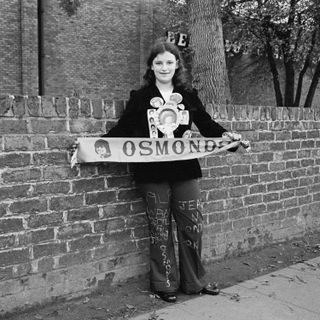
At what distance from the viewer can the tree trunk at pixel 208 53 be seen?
5707 mm

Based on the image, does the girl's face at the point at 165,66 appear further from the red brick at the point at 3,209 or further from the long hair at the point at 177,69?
the red brick at the point at 3,209

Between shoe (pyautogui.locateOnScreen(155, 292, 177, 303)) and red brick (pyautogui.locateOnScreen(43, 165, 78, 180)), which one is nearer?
red brick (pyautogui.locateOnScreen(43, 165, 78, 180))

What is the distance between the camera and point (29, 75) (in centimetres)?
1733

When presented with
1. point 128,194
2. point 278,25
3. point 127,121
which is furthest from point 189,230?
point 278,25

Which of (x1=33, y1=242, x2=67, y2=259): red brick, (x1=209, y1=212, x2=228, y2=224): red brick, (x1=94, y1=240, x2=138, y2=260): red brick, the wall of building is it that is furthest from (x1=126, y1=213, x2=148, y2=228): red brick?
the wall of building

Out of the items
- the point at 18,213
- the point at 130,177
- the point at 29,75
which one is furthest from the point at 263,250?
the point at 29,75

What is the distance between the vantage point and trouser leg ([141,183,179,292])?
3473 millimetres

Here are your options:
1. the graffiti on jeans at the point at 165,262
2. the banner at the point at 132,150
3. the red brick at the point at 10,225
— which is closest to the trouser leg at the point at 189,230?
the graffiti on jeans at the point at 165,262

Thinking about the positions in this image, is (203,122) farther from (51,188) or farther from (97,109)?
(51,188)

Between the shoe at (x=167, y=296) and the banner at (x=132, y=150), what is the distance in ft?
3.39

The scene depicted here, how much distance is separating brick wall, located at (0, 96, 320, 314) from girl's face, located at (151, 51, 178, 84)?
0.40 metres

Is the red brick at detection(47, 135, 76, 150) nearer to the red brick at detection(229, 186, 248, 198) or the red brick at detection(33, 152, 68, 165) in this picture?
the red brick at detection(33, 152, 68, 165)

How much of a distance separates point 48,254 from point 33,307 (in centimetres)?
38

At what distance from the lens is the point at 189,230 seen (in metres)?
3.57
